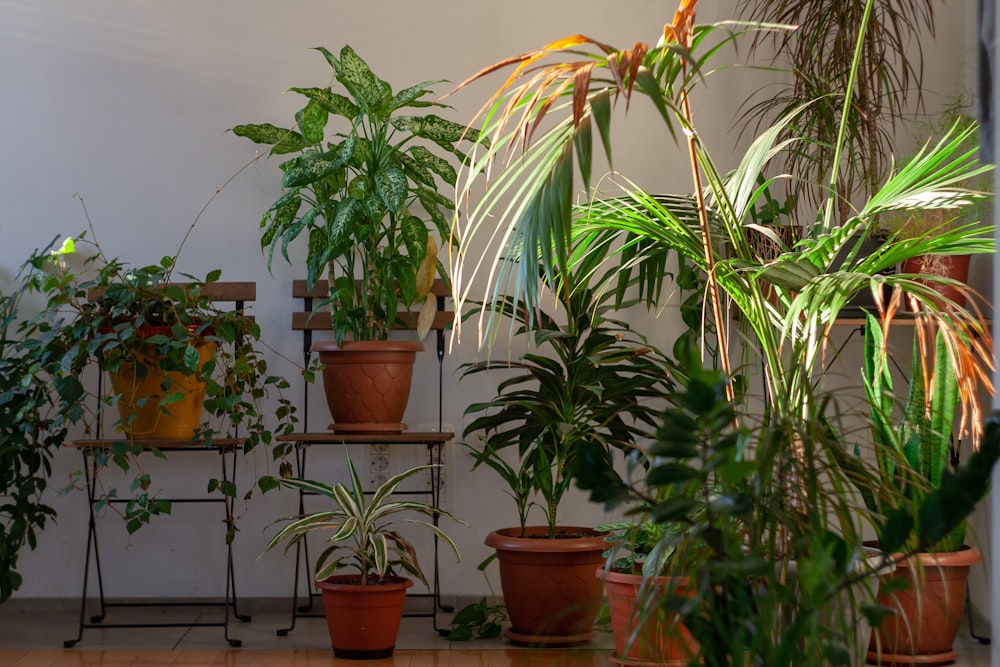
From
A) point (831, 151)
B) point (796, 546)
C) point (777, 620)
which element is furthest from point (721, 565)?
point (831, 151)

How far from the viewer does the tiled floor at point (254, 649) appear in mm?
2928

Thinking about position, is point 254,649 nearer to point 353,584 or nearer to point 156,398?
point 353,584

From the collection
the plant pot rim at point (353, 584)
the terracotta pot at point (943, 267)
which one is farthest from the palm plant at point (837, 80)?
the plant pot rim at point (353, 584)

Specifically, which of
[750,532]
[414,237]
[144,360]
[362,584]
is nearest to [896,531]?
[750,532]

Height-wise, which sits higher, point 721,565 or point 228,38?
point 228,38

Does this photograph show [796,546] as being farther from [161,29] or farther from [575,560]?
[161,29]

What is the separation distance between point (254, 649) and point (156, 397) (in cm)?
82

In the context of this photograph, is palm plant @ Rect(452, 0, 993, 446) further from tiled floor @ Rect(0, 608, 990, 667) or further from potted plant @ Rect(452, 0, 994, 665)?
tiled floor @ Rect(0, 608, 990, 667)

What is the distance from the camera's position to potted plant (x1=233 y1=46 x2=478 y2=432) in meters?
3.05

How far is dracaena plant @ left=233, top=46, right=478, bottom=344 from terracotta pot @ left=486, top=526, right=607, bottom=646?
0.84 metres

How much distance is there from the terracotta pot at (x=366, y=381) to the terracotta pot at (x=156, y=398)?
0.39 metres

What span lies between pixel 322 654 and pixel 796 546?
206 cm

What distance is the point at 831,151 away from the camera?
3.19 metres

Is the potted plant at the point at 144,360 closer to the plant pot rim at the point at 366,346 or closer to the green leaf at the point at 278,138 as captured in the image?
the plant pot rim at the point at 366,346
